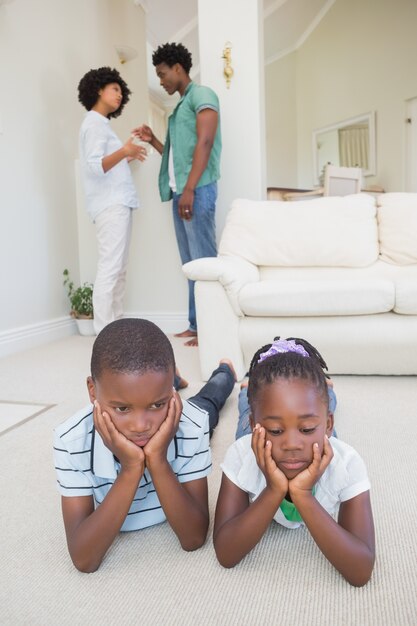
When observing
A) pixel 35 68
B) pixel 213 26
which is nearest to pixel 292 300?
pixel 213 26

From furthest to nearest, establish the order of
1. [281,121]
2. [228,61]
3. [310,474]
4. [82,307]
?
[281,121] < [82,307] < [228,61] < [310,474]

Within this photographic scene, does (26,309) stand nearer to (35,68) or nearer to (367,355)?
(35,68)

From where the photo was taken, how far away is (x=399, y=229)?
101 inches

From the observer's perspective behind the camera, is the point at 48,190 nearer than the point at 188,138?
No

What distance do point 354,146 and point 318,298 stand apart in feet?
17.3

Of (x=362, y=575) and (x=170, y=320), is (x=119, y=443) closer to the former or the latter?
(x=362, y=575)

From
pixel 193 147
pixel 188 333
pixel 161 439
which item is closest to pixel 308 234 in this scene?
pixel 193 147

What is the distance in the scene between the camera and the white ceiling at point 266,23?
5426 millimetres

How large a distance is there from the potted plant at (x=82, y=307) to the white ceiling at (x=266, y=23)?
291 centimetres

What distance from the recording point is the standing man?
279cm

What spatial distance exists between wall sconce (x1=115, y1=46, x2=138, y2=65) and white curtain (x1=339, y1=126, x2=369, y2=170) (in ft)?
10.5

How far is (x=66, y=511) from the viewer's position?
0.87m

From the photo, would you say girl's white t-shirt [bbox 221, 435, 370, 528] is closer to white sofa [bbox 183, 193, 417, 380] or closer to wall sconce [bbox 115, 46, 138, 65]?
white sofa [bbox 183, 193, 417, 380]

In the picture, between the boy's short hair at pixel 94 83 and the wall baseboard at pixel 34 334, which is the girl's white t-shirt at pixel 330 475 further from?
the boy's short hair at pixel 94 83
